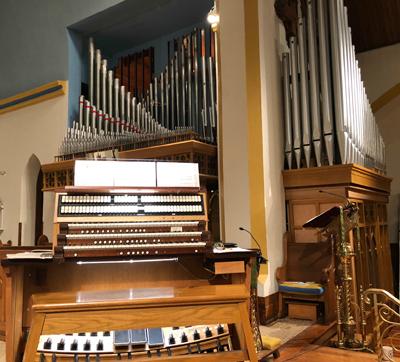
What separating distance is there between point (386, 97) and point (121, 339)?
731 cm

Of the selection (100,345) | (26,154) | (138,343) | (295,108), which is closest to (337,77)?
(295,108)

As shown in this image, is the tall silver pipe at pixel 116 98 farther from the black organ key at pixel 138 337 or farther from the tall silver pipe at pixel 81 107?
the black organ key at pixel 138 337

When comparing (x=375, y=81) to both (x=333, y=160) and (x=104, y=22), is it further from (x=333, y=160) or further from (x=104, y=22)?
(x=104, y=22)

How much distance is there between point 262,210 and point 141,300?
98.5 inches

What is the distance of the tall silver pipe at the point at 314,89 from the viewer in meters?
4.93

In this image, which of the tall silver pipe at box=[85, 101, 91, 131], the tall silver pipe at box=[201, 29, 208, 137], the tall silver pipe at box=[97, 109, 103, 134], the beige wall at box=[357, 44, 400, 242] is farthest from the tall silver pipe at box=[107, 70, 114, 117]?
the beige wall at box=[357, 44, 400, 242]

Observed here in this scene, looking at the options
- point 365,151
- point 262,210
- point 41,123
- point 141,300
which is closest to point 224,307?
point 141,300

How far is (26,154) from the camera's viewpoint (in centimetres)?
824

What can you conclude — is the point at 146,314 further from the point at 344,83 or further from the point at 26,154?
the point at 26,154

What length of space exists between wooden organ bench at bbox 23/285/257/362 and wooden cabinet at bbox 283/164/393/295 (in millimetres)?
2301

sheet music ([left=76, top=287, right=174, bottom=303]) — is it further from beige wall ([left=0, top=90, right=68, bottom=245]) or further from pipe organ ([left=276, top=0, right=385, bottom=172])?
beige wall ([left=0, top=90, right=68, bottom=245])

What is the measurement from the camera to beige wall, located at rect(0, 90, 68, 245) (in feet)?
25.6

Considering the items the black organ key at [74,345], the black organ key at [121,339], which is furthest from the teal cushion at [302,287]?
the black organ key at [74,345]

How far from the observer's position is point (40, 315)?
227 cm
